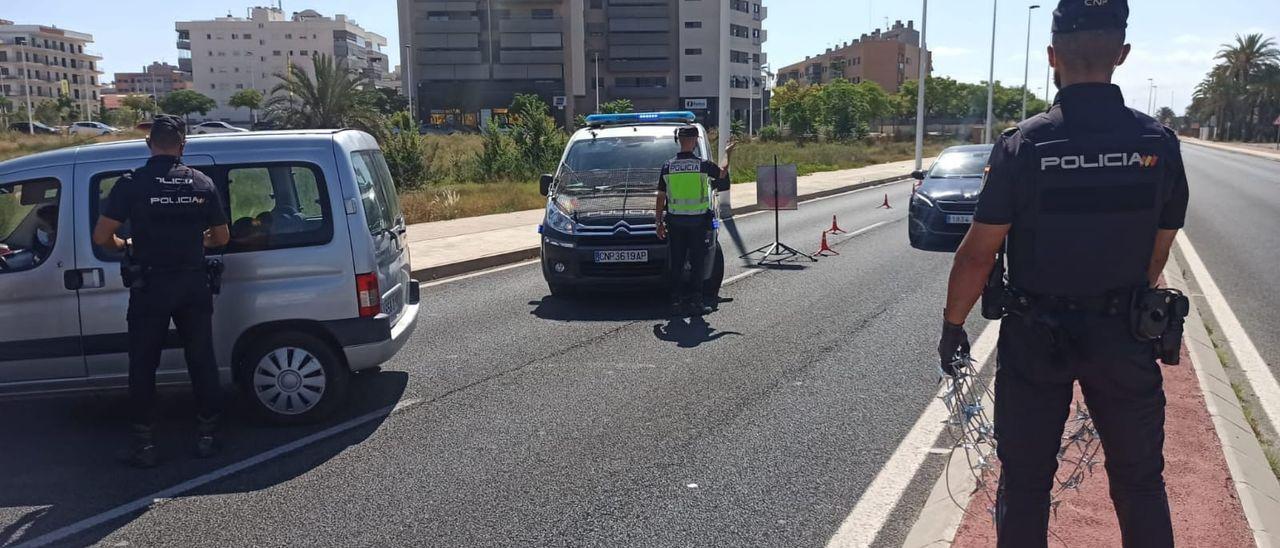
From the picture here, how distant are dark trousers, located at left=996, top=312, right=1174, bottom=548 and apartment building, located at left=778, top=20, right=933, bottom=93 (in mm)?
130294

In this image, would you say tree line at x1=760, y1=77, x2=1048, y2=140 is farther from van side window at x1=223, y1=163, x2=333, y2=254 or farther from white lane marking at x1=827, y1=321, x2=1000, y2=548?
van side window at x1=223, y1=163, x2=333, y2=254

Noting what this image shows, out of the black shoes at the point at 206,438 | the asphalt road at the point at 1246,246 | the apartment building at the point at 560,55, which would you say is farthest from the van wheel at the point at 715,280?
the apartment building at the point at 560,55

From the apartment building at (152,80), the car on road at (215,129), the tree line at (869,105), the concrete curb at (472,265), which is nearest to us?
the car on road at (215,129)

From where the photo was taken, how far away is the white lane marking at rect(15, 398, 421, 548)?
14.3ft

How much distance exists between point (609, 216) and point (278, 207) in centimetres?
439

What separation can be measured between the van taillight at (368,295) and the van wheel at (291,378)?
0.34 meters

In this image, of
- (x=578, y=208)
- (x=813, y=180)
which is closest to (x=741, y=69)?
(x=813, y=180)

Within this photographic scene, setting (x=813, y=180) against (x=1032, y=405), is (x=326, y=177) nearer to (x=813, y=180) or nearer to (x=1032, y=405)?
(x=1032, y=405)

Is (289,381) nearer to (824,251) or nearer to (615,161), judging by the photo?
(615,161)

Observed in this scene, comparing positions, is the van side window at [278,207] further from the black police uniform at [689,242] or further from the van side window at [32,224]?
the black police uniform at [689,242]

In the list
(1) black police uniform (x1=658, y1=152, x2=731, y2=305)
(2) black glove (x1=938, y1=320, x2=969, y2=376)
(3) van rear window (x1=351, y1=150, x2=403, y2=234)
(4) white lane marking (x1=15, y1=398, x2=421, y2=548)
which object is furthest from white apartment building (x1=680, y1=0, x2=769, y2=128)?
(2) black glove (x1=938, y1=320, x2=969, y2=376)

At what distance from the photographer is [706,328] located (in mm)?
8797

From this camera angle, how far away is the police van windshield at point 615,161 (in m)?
10.6

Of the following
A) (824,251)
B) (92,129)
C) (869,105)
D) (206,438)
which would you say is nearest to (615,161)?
(824,251)
